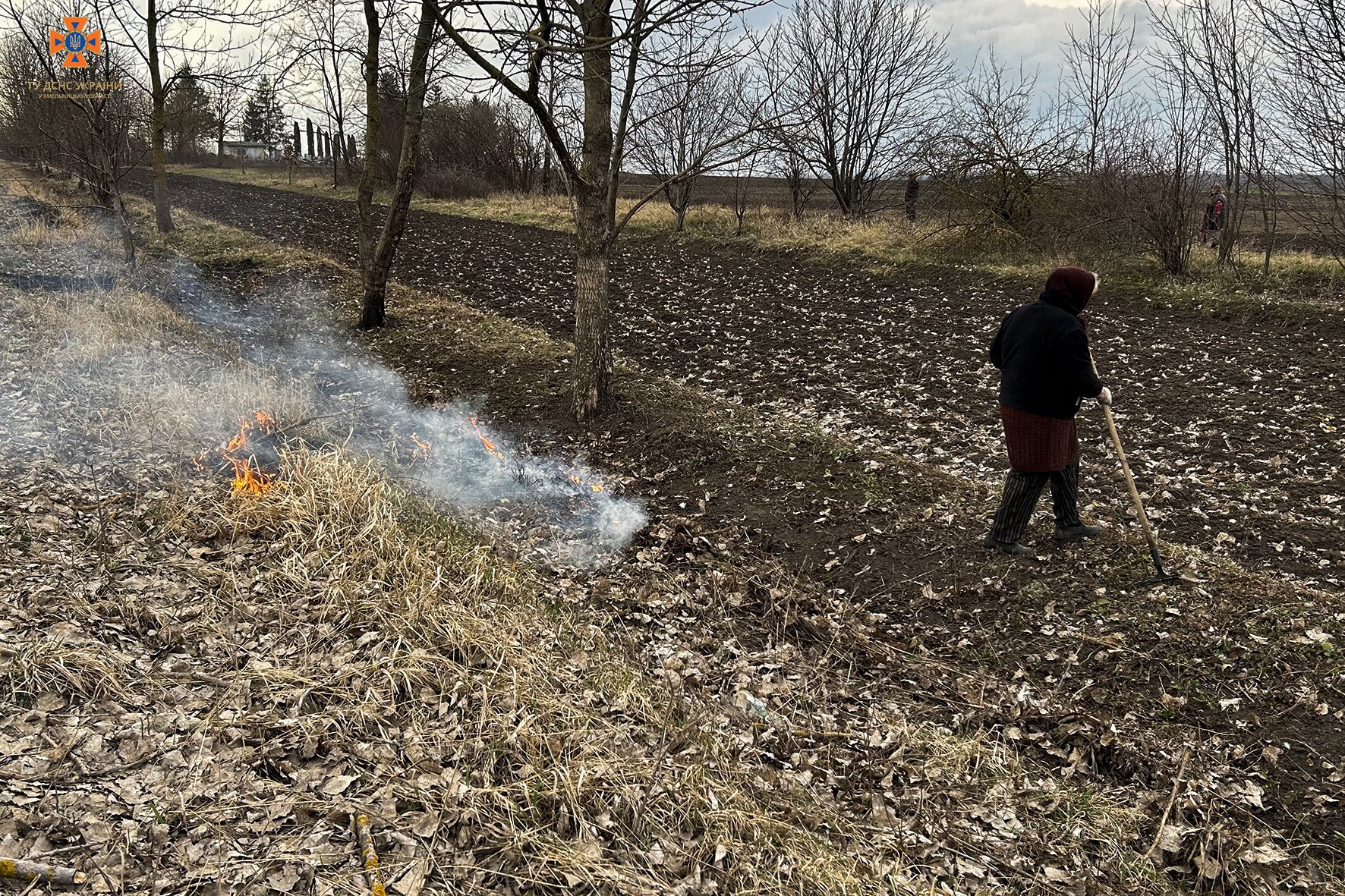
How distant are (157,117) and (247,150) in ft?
161

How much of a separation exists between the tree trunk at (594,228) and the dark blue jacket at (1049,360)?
13.5 feet

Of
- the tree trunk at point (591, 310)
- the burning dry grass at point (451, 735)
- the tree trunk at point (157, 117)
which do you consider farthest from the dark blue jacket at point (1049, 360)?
the tree trunk at point (157, 117)

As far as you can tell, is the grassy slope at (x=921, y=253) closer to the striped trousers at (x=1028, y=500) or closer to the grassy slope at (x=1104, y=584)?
the grassy slope at (x=1104, y=584)

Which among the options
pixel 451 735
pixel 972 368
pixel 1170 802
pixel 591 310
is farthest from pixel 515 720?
pixel 972 368

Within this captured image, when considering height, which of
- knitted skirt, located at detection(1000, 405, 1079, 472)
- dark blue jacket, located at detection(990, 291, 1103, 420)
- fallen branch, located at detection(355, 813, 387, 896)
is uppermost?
dark blue jacket, located at detection(990, 291, 1103, 420)

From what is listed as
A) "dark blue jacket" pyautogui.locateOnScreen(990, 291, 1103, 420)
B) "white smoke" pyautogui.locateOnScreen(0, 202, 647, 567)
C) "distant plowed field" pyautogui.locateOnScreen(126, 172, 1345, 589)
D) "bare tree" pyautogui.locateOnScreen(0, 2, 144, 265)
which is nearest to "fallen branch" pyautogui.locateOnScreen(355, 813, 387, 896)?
"white smoke" pyautogui.locateOnScreen(0, 202, 647, 567)

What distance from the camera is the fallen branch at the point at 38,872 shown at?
284 cm

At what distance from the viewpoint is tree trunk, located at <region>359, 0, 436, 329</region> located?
11.0 m

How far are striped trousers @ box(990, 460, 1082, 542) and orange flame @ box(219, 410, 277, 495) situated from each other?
519 centimetres

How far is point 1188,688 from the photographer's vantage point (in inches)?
181

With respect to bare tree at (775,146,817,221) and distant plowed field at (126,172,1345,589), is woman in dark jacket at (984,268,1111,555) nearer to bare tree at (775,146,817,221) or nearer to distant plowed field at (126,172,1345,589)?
distant plowed field at (126,172,1345,589)

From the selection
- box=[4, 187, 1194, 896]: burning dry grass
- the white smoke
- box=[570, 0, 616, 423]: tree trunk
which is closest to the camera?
box=[4, 187, 1194, 896]: burning dry grass

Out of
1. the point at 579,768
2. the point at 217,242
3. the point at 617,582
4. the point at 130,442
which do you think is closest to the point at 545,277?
the point at 217,242

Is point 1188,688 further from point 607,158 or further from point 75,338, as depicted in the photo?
point 75,338
